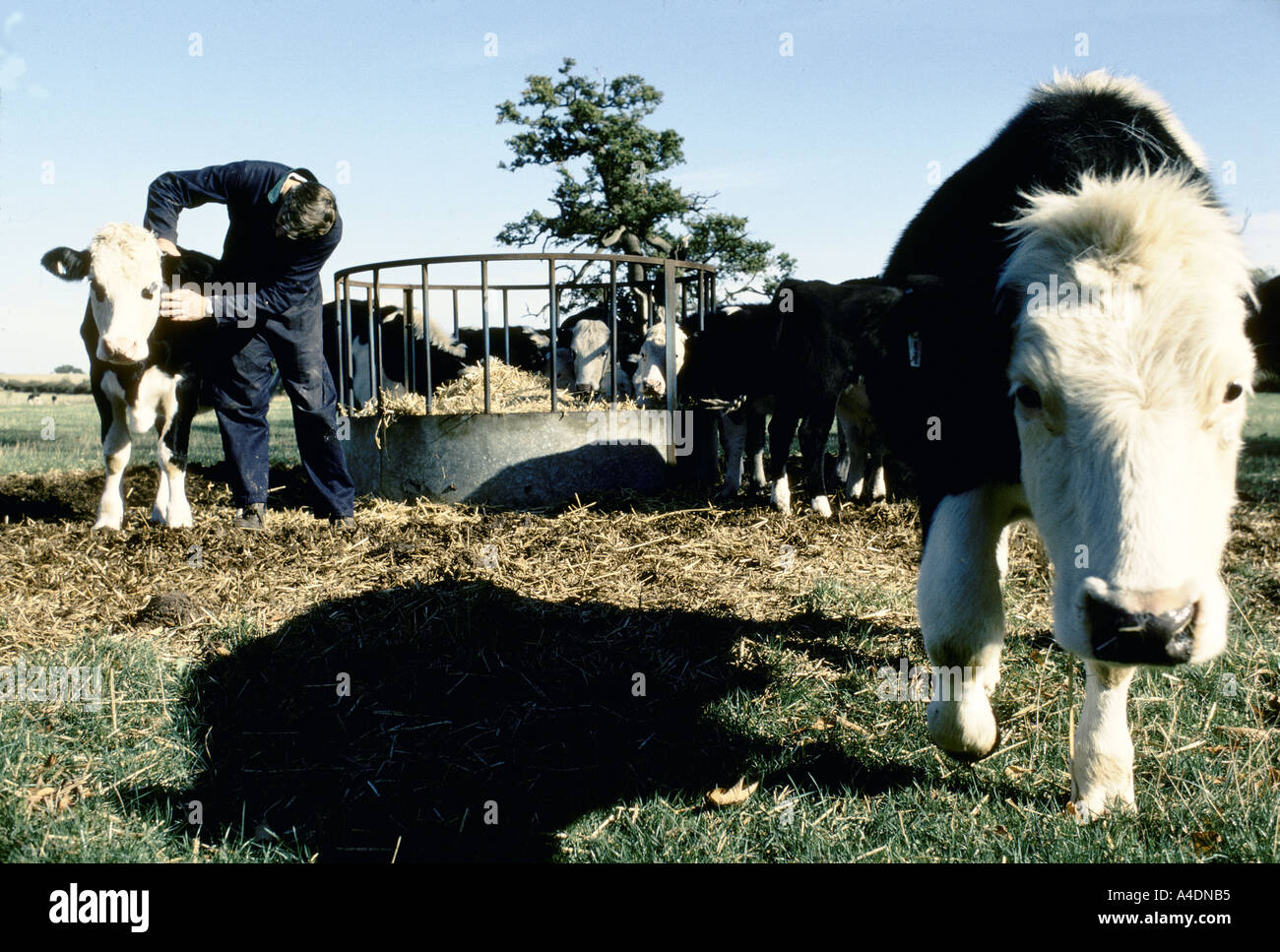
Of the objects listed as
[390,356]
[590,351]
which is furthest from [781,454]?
[390,356]

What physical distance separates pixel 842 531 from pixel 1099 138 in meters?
3.53

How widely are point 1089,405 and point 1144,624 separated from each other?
0.47 meters

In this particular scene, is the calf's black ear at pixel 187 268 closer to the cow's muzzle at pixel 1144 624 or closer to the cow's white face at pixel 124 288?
the cow's white face at pixel 124 288

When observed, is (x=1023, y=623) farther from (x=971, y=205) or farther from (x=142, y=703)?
(x=142, y=703)

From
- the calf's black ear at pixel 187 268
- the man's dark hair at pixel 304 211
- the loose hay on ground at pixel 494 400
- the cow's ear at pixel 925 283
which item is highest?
the man's dark hair at pixel 304 211

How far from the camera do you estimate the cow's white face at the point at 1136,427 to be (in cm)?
181

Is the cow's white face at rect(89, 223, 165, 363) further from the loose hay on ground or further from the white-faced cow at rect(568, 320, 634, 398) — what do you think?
the white-faced cow at rect(568, 320, 634, 398)

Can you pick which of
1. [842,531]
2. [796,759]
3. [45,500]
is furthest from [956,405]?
[45,500]

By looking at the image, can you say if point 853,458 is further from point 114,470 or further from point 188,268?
point 114,470

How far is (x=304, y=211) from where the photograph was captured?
5.33 m

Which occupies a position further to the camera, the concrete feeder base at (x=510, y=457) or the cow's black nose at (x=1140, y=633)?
the concrete feeder base at (x=510, y=457)

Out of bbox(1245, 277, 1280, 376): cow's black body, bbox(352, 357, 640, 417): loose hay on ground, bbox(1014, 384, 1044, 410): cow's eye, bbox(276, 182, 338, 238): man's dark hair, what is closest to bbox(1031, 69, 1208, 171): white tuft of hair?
bbox(1245, 277, 1280, 376): cow's black body

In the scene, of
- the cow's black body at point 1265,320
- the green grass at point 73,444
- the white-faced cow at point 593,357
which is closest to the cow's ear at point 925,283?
the cow's black body at point 1265,320

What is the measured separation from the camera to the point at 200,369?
6102 mm
